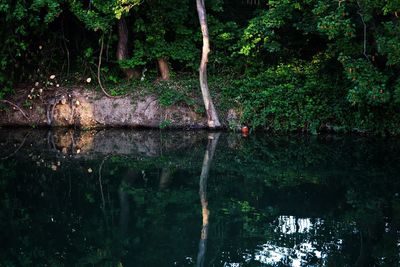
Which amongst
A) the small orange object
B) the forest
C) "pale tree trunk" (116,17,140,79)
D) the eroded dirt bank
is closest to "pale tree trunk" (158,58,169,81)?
the forest

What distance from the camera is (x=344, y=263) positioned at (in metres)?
6.64

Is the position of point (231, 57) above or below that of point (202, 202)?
above

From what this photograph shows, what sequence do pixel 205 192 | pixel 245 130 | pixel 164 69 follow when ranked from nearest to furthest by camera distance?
pixel 205 192, pixel 245 130, pixel 164 69

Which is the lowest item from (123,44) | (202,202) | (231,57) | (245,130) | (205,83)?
(202,202)

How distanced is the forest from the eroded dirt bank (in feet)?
0.63

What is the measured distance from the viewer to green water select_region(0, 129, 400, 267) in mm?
7027

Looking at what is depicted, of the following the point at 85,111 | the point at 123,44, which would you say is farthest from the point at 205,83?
the point at 85,111

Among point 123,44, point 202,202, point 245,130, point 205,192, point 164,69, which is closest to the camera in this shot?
point 202,202

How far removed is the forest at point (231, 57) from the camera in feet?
46.1

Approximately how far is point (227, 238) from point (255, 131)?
8.79m

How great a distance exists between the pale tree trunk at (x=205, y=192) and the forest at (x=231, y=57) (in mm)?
1747

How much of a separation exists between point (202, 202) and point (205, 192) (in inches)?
26.5

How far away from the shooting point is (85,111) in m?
17.2

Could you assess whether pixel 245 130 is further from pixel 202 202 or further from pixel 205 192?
pixel 202 202
